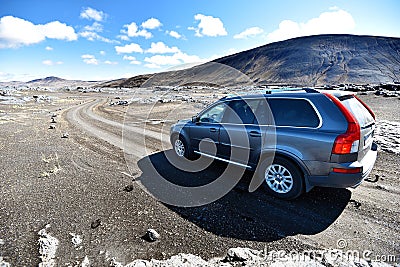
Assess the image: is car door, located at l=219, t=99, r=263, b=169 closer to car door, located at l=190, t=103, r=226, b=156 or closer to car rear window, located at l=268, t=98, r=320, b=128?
car door, located at l=190, t=103, r=226, b=156

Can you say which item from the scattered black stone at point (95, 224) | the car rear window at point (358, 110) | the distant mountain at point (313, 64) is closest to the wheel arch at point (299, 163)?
the car rear window at point (358, 110)

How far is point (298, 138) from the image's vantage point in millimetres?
3488

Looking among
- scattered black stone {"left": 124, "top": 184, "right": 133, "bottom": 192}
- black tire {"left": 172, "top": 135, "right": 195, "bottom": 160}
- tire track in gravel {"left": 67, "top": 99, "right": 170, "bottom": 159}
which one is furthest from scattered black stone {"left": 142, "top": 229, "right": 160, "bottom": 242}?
tire track in gravel {"left": 67, "top": 99, "right": 170, "bottom": 159}

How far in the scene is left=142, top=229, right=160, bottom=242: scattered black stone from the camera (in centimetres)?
297

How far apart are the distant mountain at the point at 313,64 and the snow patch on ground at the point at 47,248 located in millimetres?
72699

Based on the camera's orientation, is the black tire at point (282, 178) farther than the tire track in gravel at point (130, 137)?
No

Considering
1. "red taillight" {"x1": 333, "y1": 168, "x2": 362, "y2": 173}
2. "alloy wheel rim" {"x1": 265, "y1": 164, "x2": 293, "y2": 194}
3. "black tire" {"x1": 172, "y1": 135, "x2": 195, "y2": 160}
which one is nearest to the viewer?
"red taillight" {"x1": 333, "y1": 168, "x2": 362, "y2": 173}

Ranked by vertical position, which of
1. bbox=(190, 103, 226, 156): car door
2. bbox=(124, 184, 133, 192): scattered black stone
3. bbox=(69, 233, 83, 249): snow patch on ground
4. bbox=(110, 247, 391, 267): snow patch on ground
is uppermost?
bbox=(190, 103, 226, 156): car door

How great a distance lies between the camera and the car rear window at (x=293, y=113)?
11.3 feet

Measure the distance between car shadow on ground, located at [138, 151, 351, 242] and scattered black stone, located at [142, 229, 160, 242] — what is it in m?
0.59

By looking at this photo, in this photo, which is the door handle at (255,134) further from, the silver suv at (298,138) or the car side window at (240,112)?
the car side window at (240,112)

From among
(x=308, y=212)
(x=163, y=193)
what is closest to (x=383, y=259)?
(x=308, y=212)

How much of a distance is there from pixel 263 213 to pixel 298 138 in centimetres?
130

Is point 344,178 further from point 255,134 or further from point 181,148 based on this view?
point 181,148
